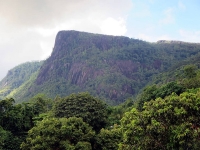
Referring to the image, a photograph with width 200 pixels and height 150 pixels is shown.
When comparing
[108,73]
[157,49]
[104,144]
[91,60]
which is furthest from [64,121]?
[157,49]

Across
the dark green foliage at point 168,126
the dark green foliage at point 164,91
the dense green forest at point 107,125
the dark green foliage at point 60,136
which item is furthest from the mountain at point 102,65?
the dark green foliage at point 168,126

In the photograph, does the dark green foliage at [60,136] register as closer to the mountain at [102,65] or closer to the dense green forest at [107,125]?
the dense green forest at [107,125]

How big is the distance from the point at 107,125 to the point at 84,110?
3.98 meters

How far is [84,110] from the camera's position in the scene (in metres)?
30.7

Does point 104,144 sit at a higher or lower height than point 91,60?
lower

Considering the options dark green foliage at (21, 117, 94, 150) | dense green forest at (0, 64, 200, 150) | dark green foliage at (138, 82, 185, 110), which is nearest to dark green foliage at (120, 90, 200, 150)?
dense green forest at (0, 64, 200, 150)

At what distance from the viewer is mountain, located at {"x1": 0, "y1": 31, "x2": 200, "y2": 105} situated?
11956 centimetres

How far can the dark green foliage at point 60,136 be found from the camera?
73.3 feet

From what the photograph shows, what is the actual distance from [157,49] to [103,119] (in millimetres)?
133022

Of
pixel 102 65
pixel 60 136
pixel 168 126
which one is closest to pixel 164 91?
pixel 60 136

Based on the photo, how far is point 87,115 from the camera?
30.0 meters

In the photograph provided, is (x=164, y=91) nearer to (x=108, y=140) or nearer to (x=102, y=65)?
(x=108, y=140)

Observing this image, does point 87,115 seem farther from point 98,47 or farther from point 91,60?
point 98,47

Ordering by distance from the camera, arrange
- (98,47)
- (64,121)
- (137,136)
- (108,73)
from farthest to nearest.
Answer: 1. (98,47)
2. (108,73)
3. (64,121)
4. (137,136)
